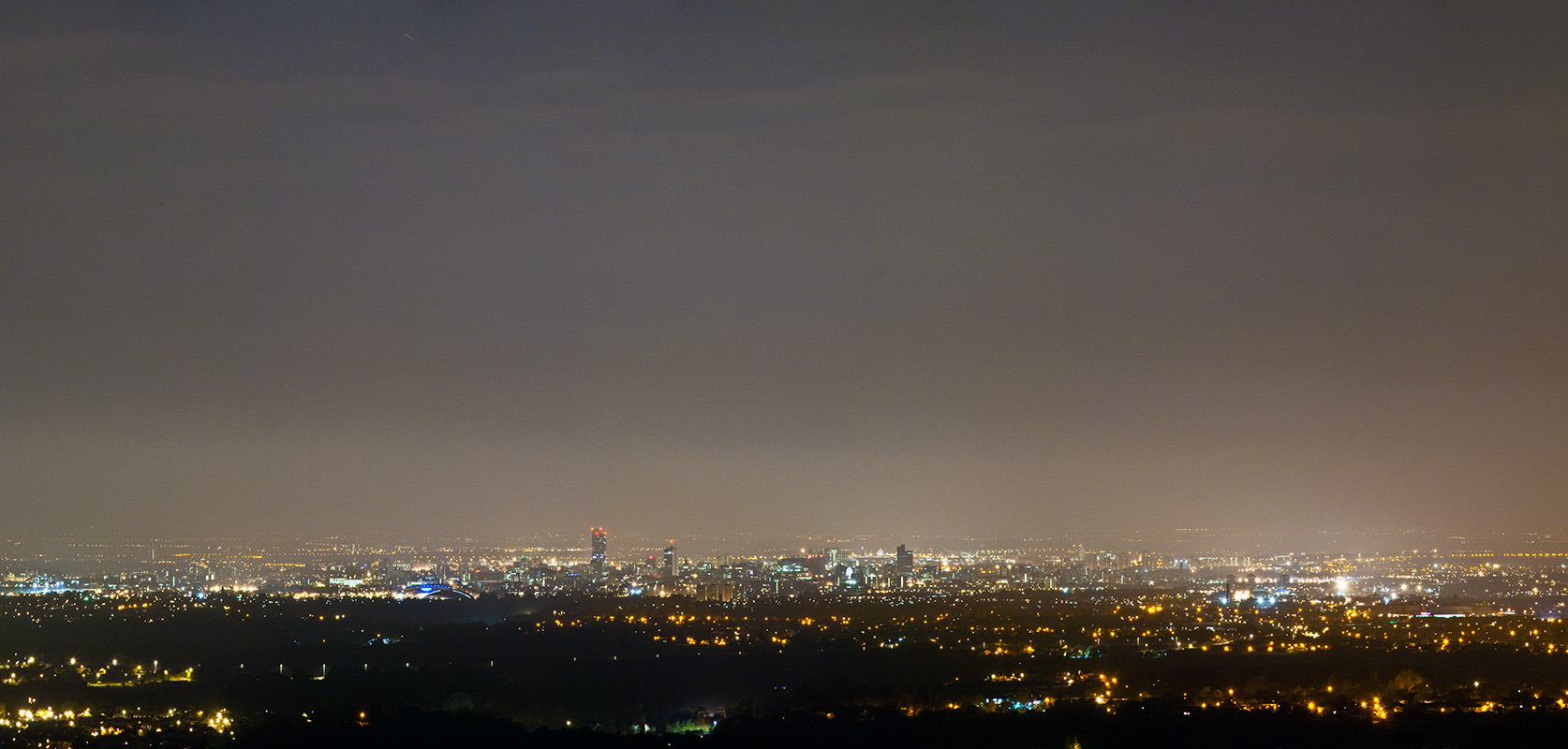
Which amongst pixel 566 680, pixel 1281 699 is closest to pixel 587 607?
pixel 566 680

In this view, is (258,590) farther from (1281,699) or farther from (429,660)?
(1281,699)

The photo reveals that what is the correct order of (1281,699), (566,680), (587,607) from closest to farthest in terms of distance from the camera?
(1281,699) < (566,680) < (587,607)

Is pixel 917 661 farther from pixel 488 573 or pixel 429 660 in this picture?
pixel 488 573

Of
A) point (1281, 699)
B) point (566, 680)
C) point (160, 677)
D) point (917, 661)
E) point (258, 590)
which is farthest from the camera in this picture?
point (258, 590)

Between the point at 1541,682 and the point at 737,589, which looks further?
the point at 737,589

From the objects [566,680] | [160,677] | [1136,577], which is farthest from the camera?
[1136,577]

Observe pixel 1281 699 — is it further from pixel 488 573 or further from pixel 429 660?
pixel 488 573

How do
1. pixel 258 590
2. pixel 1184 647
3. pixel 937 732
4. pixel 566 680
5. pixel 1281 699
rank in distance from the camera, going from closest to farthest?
pixel 937 732 → pixel 1281 699 → pixel 566 680 → pixel 1184 647 → pixel 258 590

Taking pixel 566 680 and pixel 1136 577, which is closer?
pixel 566 680

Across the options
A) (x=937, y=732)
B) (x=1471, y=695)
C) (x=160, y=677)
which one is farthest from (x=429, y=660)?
(x=1471, y=695)
